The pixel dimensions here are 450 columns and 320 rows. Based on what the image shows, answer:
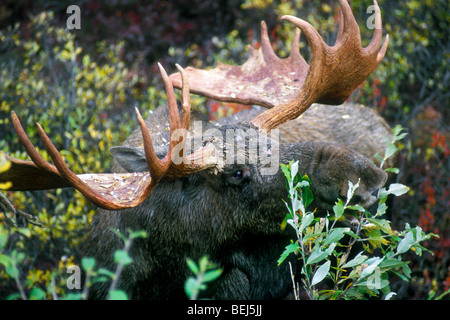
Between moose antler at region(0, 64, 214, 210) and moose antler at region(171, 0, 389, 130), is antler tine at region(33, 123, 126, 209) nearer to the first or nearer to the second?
moose antler at region(0, 64, 214, 210)

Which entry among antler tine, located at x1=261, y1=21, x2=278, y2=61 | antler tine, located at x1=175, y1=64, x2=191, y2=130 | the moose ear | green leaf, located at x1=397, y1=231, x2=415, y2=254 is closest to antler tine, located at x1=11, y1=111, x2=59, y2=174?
the moose ear

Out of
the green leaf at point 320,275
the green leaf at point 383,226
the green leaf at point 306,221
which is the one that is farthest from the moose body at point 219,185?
the green leaf at point 320,275

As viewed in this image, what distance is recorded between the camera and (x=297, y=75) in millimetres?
4633

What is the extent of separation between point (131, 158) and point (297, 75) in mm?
1721

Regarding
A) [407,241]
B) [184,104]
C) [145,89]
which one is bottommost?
[407,241]

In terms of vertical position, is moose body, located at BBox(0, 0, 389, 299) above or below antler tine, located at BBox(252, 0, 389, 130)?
below

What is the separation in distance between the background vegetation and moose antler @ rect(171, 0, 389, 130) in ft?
4.53

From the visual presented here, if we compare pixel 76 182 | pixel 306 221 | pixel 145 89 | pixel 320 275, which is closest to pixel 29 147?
pixel 76 182

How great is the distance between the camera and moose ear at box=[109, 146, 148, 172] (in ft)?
11.7

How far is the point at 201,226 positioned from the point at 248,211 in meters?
0.32

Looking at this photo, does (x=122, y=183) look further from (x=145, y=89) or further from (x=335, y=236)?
(x=145, y=89)

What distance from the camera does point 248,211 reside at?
3539 mm
